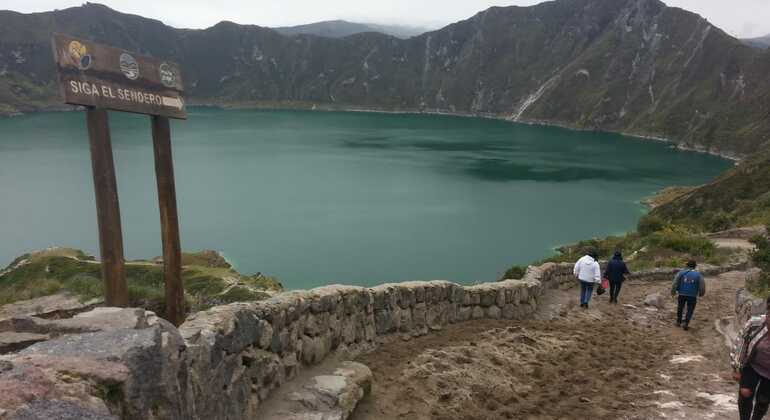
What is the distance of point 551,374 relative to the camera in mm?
8422

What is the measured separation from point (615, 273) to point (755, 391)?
26.9 ft

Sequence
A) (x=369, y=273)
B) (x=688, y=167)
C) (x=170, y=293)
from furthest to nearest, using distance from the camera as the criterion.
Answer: (x=688, y=167) < (x=369, y=273) < (x=170, y=293)

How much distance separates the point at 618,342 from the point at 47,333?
928 cm

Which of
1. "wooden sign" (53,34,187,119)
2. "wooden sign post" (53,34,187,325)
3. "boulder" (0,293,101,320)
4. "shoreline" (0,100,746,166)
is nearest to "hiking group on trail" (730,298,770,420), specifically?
"wooden sign post" (53,34,187,325)

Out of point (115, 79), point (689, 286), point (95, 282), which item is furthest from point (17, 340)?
point (95, 282)

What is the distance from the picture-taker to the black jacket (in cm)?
1403

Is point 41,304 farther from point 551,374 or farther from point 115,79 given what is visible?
point 551,374

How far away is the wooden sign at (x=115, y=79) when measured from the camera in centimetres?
721

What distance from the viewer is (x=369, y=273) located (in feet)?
118

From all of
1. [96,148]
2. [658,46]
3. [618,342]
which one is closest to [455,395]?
[618,342]

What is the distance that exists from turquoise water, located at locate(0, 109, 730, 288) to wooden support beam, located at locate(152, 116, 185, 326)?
2492cm

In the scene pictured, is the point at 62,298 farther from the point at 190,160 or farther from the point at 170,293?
the point at 190,160

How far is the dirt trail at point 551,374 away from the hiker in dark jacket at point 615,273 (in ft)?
7.62

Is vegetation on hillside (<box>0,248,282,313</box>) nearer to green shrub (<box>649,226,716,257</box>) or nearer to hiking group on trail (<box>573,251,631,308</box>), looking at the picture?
hiking group on trail (<box>573,251,631,308</box>)
